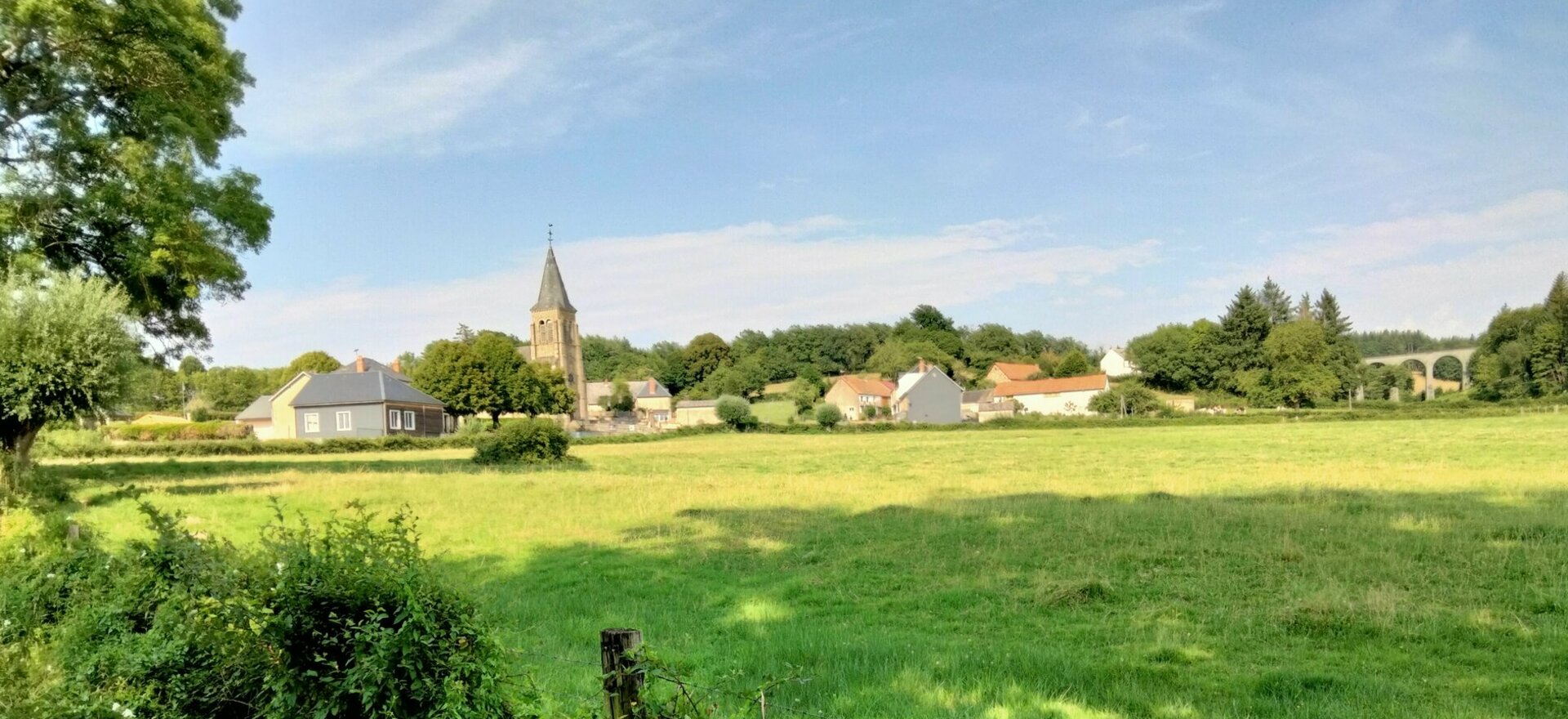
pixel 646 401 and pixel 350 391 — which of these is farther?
pixel 646 401

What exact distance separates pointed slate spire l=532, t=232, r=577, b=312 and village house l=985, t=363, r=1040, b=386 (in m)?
63.9

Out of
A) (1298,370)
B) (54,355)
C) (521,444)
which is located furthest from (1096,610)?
(1298,370)

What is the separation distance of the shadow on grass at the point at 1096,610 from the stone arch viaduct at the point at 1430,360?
405 feet

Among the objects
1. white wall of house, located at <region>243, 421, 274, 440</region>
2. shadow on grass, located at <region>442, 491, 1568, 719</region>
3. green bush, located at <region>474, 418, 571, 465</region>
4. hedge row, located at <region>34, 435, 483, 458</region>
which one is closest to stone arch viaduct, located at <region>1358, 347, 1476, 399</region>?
green bush, located at <region>474, 418, 571, 465</region>

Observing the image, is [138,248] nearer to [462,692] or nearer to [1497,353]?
[462,692]

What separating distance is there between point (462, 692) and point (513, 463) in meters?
34.4

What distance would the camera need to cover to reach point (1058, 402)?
373 feet

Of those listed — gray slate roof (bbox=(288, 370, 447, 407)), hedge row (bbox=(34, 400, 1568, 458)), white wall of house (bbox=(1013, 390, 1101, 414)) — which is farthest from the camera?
white wall of house (bbox=(1013, 390, 1101, 414))

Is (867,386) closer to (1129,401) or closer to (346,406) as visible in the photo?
(1129,401)

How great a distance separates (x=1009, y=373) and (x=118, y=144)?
394ft

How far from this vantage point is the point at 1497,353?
104 meters

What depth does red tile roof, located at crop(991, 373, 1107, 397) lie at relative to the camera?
359 ft

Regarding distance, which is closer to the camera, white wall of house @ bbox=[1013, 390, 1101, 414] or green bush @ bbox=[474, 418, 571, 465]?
green bush @ bbox=[474, 418, 571, 465]

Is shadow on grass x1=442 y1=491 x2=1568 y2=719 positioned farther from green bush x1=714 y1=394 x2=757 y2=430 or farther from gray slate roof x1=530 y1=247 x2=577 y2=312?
gray slate roof x1=530 y1=247 x2=577 y2=312
